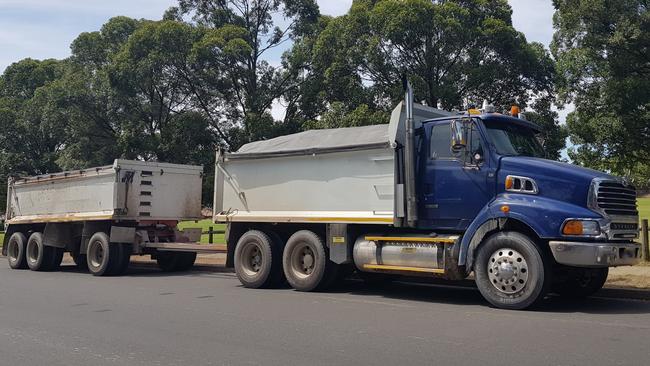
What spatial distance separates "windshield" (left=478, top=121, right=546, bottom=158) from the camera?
32.6 ft

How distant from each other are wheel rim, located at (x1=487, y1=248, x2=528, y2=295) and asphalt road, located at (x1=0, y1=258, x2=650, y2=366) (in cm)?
37

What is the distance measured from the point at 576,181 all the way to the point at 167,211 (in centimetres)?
1041

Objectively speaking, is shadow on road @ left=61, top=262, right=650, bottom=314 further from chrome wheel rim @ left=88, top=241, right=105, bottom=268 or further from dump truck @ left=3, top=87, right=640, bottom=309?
chrome wheel rim @ left=88, top=241, right=105, bottom=268

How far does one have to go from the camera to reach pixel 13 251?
734 inches

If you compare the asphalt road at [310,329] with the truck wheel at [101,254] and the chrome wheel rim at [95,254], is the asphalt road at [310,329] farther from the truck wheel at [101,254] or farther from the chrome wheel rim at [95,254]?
the chrome wheel rim at [95,254]

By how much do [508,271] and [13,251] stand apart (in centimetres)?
1495

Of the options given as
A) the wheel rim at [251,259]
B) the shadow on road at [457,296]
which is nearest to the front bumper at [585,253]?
the shadow on road at [457,296]

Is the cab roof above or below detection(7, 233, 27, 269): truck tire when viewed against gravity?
above

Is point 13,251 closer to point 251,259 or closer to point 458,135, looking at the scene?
point 251,259

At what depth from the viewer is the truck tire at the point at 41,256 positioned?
17.5 m

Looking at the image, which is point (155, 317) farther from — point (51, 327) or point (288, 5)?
point (288, 5)

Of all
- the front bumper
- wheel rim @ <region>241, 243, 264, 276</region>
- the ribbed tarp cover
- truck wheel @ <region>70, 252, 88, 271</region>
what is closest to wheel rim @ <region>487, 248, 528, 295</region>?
the front bumper

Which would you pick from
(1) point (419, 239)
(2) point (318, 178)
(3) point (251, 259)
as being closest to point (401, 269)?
(1) point (419, 239)

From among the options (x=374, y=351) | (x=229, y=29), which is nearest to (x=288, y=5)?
(x=229, y=29)
